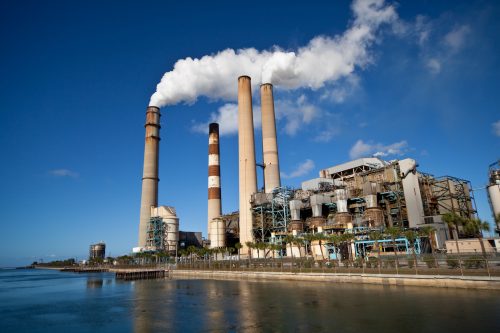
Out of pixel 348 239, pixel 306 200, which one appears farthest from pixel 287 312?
pixel 306 200

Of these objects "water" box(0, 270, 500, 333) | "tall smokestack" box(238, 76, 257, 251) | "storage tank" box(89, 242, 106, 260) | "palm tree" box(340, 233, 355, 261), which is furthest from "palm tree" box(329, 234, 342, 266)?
"storage tank" box(89, 242, 106, 260)

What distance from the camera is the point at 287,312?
26109mm

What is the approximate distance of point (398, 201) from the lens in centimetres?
6706

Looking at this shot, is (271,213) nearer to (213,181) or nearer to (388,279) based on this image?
(213,181)

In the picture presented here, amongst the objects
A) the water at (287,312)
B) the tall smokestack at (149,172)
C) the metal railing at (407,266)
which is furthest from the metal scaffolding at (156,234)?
the water at (287,312)

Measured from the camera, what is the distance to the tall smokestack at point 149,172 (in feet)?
335

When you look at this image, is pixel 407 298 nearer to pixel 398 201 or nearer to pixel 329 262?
pixel 329 262

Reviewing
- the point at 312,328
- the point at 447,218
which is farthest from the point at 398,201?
the point at 312,328

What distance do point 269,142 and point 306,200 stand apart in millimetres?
19723

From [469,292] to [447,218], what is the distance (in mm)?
17877

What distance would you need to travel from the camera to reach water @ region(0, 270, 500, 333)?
832 inches

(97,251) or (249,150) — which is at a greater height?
(249,150)

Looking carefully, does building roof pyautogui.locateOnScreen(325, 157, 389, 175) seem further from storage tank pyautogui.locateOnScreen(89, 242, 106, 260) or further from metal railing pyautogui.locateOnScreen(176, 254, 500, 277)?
storage tank pyautogui.locateOnScreen(89, 242, 106, 260)

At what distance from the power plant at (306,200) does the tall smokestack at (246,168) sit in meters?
0.26
